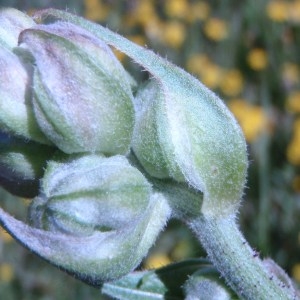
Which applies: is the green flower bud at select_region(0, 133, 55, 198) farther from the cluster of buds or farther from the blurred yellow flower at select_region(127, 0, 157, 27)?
the blurred yellow flower at select_region(127, 0, 157, 27)

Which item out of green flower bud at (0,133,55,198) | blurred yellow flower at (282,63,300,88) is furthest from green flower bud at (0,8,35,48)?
blurred yellow flower at (282,63,300,88)

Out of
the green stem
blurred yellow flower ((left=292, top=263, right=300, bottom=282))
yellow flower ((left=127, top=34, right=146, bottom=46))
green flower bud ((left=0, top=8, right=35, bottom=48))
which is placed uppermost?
green flower bud ((left=0, top=8, right=35, bottom=48))

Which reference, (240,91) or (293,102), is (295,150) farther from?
(240,91)

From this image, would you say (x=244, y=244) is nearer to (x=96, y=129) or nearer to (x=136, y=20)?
(x=96, y=129)

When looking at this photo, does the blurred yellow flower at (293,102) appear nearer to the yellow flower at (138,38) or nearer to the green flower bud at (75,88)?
the yellow flower at (138,38)

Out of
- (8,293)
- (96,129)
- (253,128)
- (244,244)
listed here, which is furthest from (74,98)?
(253,128)

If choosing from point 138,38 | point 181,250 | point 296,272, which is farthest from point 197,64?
point 296,272

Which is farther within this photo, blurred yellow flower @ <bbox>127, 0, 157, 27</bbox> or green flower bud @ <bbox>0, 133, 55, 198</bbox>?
blurred yellow flower @ <bbox>127, 0, 157, 27</bbox>

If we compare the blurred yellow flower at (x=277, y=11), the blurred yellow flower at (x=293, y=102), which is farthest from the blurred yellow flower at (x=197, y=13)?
the blurred yellow flower at (x=293, y=102)
